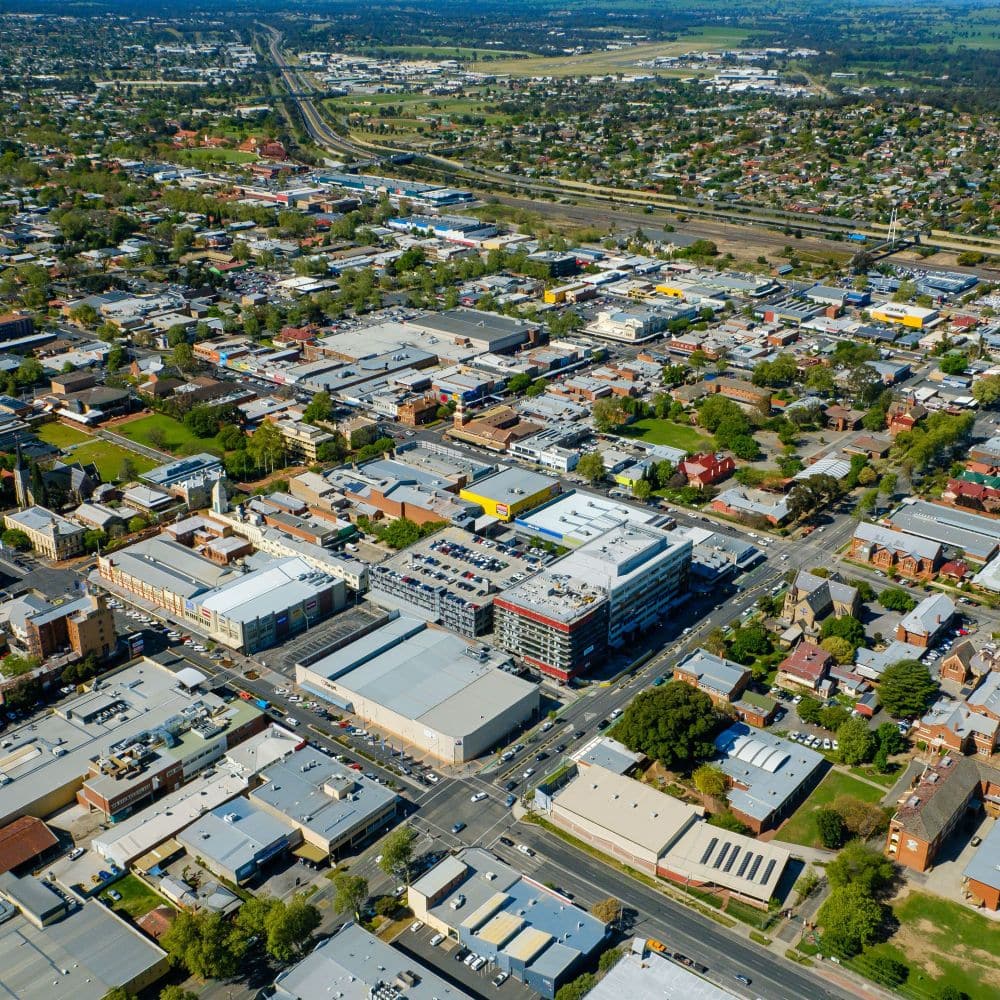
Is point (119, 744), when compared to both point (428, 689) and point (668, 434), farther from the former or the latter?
point (668, 434)

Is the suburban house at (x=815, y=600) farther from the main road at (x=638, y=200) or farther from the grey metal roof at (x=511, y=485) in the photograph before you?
the main road at (x=638, y=200)

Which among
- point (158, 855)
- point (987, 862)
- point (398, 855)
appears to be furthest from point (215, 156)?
point (987, 862)

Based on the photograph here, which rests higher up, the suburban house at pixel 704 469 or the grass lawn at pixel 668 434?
the suburban house at pixel 704 469

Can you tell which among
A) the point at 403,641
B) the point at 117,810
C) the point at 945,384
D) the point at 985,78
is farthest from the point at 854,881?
the point at 985,78

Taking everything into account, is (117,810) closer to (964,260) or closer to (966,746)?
(966,746)

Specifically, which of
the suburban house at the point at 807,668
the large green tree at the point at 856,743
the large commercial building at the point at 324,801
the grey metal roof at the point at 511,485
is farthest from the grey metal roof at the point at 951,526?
the large commercial building at the point at 324,801
